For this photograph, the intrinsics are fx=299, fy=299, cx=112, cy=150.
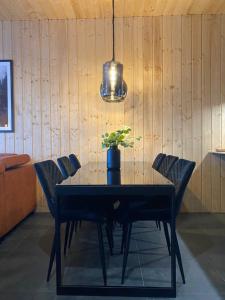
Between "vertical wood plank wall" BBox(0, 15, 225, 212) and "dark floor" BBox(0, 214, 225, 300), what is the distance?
1.14 metres

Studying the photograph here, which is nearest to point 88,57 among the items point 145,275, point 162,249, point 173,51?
point 173,51

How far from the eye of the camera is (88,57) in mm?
4277

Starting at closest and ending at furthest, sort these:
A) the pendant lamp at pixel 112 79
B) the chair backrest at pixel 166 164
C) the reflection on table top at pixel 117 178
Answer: the reflection on table top at pixel 117 178, the chair backrest at pixel 166 164, the pendant lamp at pixel 112 79

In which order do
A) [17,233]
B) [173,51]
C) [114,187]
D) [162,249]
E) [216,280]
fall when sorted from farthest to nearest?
[173,51], [17,233], [162,249], [216,280], [114,187]

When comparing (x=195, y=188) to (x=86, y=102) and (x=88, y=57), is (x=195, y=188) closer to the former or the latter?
(x=86, y=102)

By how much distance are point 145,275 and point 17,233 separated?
169 centimetres

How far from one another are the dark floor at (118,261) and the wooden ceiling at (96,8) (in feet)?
9.06

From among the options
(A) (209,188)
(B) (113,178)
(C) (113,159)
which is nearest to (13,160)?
(C) (113,159)

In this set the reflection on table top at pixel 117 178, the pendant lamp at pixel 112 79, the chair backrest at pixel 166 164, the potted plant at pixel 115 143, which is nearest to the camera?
the reflection on table top at pixel 117 178

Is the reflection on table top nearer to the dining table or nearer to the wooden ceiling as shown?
the dining table

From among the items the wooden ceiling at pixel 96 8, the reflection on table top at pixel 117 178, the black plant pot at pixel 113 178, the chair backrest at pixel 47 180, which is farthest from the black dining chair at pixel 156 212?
the wooden ceiling at pixel 96 8

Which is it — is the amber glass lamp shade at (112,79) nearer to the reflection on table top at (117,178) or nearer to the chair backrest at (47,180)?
the reflection on table top at (117,178)

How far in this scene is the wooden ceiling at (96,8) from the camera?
3748mm

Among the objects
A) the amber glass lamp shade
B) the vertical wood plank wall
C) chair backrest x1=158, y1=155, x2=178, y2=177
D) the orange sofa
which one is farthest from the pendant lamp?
the orange sofa
